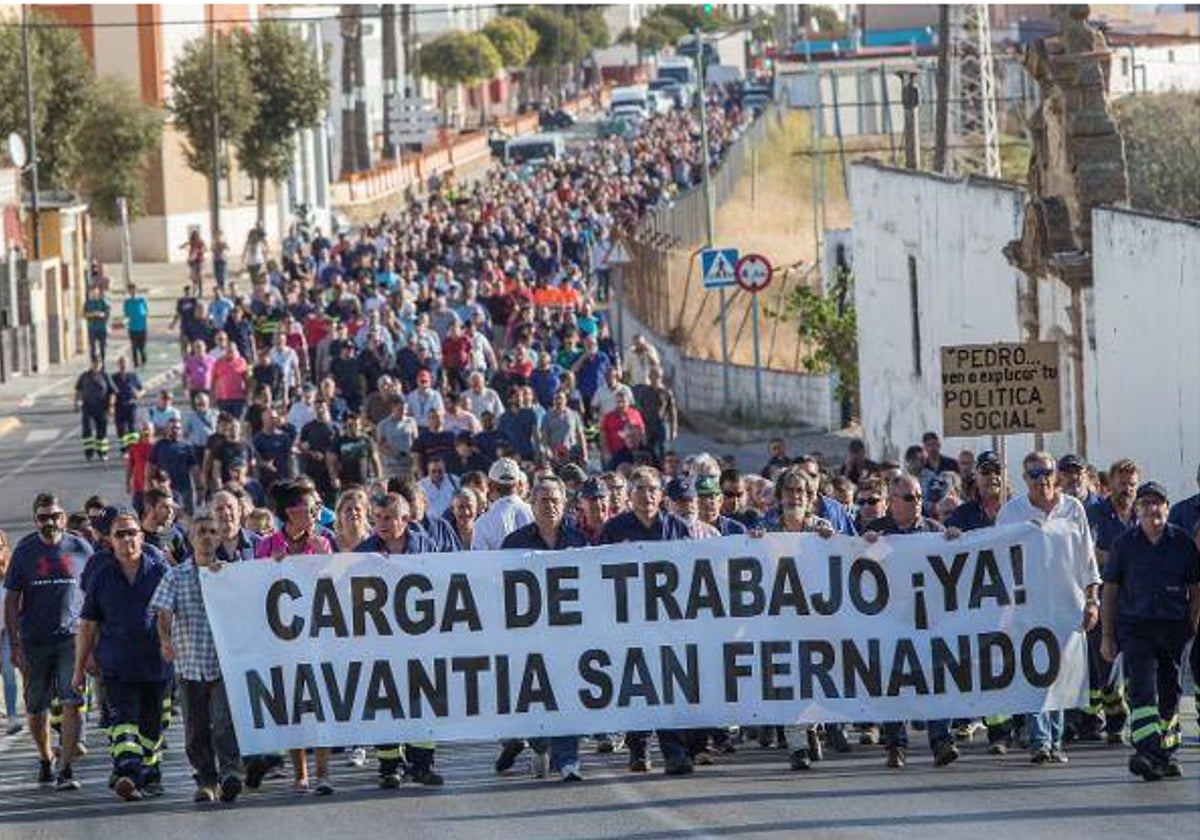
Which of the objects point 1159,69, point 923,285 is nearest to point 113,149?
point 1159,69

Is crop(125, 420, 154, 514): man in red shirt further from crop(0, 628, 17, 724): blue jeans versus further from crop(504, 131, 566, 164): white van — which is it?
crop(504, 131, 566, 164): white van

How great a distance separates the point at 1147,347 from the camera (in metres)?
25.8

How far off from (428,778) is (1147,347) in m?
11.5

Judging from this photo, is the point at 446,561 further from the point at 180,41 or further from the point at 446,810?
the point at 180,41

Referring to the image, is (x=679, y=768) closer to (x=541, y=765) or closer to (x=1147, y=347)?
(x=541, y=765)

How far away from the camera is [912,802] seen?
14.5m

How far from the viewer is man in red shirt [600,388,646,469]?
95.2ft

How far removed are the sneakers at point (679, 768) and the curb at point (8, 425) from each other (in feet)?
93.9

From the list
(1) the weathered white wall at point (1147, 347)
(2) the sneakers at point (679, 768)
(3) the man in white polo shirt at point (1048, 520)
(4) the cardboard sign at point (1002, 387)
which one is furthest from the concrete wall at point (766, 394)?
(2) the sneakers at point (679, 768)

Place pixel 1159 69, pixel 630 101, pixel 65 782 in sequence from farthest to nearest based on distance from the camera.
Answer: pixel 630 101
pixel 1159 69
pixel 65 782

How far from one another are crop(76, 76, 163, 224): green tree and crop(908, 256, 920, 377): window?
38.5m

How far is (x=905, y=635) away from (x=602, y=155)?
81.1m

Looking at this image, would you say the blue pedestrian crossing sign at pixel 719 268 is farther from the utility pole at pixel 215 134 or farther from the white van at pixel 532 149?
the white van at pixel 532 149

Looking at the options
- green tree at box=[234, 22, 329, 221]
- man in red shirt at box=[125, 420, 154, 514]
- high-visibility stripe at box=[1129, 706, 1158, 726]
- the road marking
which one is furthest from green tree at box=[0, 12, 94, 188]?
high-visibility stripe at box=[1129, 706, 1158, 726]
